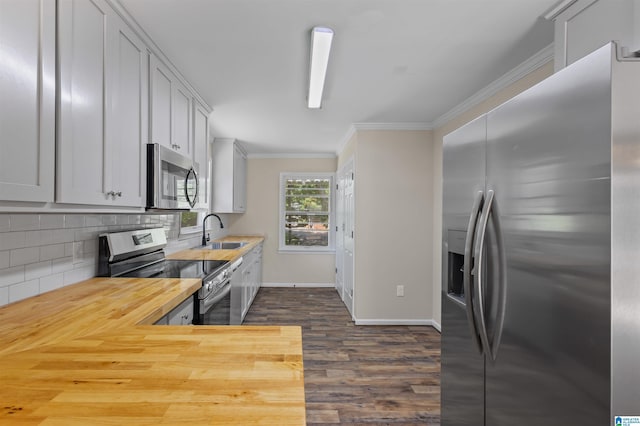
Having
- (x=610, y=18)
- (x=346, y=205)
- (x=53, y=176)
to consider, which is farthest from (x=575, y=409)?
(x=346, y=205)

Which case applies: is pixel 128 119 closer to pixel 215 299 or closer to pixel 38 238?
pixel 38 238

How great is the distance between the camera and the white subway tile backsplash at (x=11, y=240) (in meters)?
1.44

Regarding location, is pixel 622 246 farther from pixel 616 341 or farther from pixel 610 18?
pixel 610 18

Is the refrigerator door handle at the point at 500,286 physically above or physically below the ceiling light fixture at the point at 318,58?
below

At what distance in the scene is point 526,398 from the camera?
3.63 feet

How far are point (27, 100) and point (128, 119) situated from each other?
0.70 metres

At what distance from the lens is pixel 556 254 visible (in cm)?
100

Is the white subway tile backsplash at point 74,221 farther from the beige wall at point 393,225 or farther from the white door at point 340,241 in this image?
the white door at point 340,241

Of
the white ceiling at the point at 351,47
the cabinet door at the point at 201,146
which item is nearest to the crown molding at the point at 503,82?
the white ceiling at the point at 351,47

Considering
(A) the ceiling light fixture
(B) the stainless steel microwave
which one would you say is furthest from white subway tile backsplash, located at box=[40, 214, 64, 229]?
(A) the ceiling light fixture

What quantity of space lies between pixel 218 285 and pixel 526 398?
6.30ft

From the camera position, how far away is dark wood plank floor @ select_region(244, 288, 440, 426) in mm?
2213

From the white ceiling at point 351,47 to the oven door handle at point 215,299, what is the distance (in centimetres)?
165

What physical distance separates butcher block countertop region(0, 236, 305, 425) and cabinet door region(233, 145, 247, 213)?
149 inches
